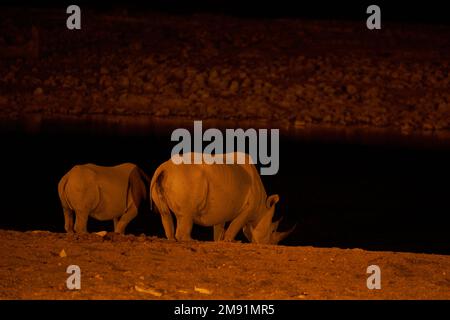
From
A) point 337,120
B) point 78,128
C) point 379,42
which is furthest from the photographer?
point 379,42

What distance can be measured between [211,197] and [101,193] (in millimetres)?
1280

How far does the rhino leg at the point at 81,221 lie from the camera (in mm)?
10718

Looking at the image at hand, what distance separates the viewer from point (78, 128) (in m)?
21.3

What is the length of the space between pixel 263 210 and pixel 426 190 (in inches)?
244

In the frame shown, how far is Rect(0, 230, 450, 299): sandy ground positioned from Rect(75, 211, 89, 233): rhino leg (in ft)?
5.21

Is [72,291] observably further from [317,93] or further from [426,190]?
[317,93]

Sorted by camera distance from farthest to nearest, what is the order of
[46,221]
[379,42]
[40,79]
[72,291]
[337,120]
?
[379,42] → [40,79] → [337,120] → [46,221] → [72,291]

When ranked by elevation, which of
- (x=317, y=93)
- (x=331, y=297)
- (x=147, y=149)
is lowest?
(x=331, y=297)

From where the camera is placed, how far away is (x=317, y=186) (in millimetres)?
16156

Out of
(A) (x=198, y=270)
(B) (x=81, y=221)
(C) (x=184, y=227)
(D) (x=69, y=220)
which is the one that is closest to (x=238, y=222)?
(C) (x=184, y=227)

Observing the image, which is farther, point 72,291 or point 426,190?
point 426,190

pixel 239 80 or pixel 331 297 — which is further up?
pixel 239 80

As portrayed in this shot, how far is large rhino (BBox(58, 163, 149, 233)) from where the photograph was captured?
1059 centimetres

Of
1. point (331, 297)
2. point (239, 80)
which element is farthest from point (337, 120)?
point (331, 297)
